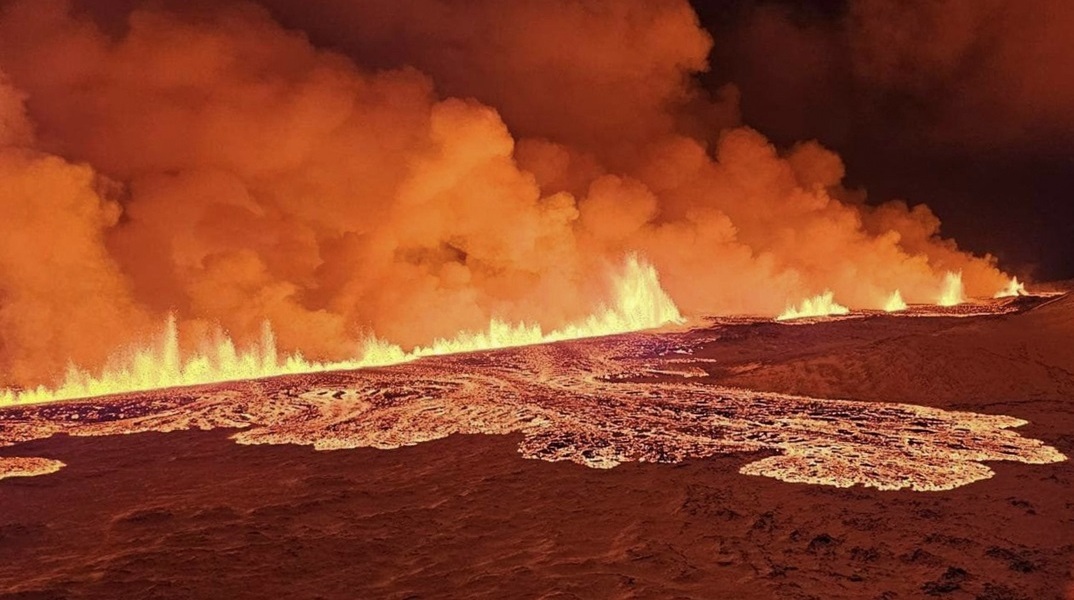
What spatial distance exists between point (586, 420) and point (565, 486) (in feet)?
10.9

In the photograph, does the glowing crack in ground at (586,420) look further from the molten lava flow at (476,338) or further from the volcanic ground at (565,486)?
the molten lava flow at (476,338)

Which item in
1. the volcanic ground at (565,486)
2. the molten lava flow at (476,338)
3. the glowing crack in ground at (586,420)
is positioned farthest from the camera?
the molten lava flow at (476,338)

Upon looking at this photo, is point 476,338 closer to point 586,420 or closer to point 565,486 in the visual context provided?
point 586,420

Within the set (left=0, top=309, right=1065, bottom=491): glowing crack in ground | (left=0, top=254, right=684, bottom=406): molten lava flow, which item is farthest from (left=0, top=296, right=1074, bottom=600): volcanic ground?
(left=0, top=254, right=684, bottom=406): molten lava flow

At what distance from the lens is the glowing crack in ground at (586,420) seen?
320 inches

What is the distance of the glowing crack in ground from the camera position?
26.7 feet

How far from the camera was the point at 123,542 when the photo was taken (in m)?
5.96

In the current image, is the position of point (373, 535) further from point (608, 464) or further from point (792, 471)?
point (792, 471)

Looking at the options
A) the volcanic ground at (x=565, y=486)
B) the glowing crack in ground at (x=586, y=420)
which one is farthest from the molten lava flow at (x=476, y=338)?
the volcanic ground at (x=565, y=486)

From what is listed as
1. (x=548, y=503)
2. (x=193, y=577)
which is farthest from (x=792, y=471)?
(x=193, y=577)

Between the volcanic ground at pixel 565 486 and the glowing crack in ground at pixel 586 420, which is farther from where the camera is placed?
the glowing crack in ground at pixel 586 420

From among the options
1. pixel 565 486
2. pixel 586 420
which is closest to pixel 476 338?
pixel 586 420

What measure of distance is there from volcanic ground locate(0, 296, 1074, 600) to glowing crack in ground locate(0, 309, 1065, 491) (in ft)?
0.23

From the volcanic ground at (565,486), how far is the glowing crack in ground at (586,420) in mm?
71
